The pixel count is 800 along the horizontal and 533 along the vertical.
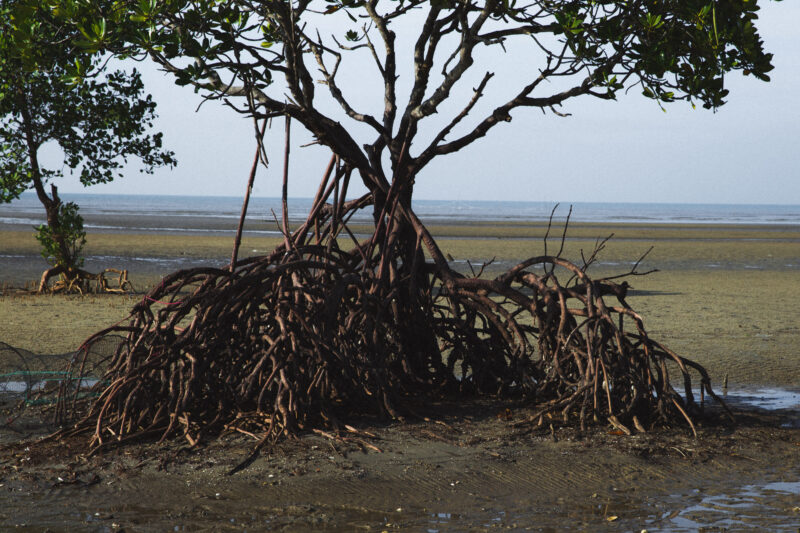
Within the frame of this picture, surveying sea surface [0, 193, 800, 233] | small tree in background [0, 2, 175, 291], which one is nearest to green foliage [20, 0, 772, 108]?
small tree in background [0, 2, 175, 291]

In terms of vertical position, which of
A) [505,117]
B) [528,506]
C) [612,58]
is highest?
[612,58]

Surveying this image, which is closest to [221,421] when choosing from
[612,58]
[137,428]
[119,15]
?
[137,428]

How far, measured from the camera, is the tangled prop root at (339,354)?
20.1 feet

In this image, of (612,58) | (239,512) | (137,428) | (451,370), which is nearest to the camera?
(239,512)

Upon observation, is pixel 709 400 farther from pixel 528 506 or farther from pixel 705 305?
pixel 705 305

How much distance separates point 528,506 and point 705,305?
1075 centimetres

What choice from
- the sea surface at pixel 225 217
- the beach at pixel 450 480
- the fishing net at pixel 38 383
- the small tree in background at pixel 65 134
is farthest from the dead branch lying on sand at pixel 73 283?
the sea surface at pixel 225 217

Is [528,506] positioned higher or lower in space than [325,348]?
lower

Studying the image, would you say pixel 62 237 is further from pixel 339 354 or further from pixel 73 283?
pixel 339 354

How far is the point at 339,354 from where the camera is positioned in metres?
6.27

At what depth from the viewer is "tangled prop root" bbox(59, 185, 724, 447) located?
6.14 m

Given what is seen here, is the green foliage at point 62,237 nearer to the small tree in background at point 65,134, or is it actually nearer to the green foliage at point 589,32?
the small tree in background at point 65,134

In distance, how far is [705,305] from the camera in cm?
Answer: 1484

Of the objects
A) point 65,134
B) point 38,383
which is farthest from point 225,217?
point 38,383
